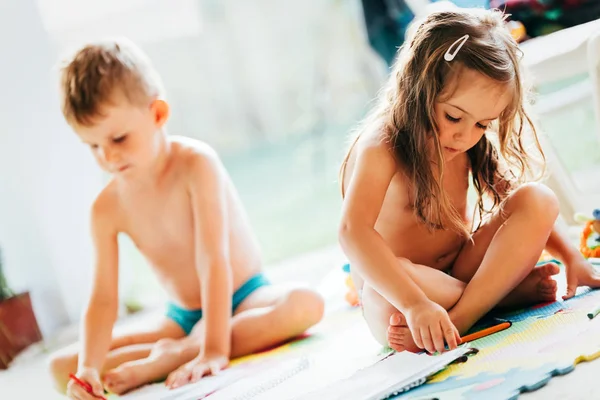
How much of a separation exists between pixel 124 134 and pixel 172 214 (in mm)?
168

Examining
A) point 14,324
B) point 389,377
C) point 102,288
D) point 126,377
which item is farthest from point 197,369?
point 14,324

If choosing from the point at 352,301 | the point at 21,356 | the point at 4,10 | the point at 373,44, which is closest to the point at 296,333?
the point at 352,301

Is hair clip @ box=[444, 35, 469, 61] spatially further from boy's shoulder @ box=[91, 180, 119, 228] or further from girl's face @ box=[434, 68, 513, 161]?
boy's shoulder @ box=[91, 180, 119, 228]

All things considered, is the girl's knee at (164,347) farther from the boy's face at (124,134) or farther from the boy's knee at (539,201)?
the boy's knee at (539,201)

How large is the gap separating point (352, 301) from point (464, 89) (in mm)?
519

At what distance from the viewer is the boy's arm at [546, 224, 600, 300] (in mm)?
935

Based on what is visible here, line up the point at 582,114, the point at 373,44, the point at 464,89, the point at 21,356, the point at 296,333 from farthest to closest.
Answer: the point at 582,114, the point at 373,44, the point at 21,356, the point at 296,333, the point at 464,89

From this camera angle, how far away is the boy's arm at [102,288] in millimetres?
1114

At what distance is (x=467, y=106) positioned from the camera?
87 cm

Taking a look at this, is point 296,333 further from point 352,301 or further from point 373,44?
point 373,44

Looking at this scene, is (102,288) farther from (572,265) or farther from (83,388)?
(572,265)

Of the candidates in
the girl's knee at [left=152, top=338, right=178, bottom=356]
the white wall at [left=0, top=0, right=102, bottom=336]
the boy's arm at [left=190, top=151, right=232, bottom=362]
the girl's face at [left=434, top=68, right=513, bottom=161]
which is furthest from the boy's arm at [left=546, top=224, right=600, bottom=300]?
the white wall at [left=0, top=0, right=102, bottom=336]

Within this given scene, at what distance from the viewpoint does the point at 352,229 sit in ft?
2.93

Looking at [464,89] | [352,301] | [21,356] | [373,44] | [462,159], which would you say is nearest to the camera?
[464,89]
